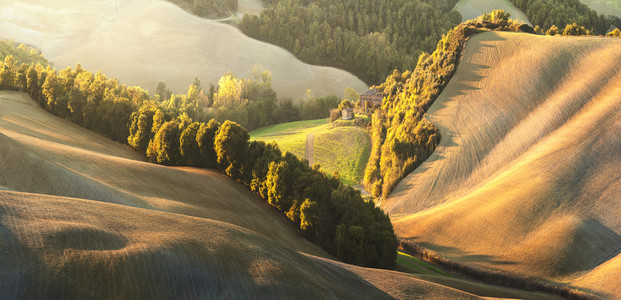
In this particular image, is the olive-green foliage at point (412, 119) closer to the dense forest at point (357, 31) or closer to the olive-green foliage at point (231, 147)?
the olive-green foliage at point (231, 147)

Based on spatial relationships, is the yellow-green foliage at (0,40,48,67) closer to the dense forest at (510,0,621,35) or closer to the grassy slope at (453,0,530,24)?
the grassy slope at (453,0,530,24)

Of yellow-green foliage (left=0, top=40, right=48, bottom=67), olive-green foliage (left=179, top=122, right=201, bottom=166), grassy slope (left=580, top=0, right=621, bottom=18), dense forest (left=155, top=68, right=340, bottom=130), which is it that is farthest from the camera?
grassy slope (left=580, top=0, right=621, bottom=18)

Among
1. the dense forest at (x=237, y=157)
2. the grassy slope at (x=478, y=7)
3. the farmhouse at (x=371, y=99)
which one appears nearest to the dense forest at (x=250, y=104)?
the farmhouse at (x=371, y=99)

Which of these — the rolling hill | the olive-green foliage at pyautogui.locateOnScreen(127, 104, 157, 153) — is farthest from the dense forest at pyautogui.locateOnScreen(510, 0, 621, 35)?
the rolling hill

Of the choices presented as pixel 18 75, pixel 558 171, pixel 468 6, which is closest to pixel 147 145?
pixel 18 75

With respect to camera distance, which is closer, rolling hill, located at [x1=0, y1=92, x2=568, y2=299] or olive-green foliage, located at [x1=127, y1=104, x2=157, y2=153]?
rolling hill, located at [x1=0, y1=92, x2=568, y2=299]

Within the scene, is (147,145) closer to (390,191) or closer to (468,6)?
(390,191)
